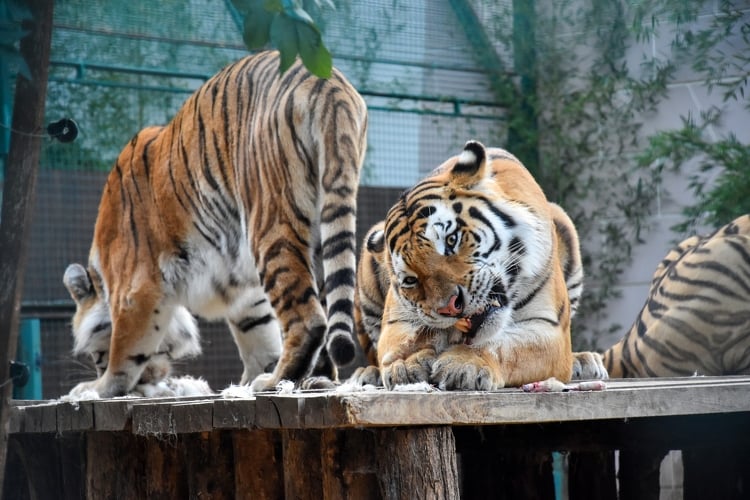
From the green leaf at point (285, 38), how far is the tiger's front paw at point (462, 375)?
3.09 ft

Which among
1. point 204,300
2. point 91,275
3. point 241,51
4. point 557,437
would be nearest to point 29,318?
point 91,275

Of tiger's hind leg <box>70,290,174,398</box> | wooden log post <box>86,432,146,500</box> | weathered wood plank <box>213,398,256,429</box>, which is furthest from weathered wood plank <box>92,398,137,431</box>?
tiger's hind leg <box>70,290,174,398</box>

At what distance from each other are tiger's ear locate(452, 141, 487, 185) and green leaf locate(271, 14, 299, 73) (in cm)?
56

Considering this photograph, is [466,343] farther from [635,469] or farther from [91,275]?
[91,275]

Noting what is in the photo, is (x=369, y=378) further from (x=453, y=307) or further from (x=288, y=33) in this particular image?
(x=288, y=33)

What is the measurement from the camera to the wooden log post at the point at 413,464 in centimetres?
259

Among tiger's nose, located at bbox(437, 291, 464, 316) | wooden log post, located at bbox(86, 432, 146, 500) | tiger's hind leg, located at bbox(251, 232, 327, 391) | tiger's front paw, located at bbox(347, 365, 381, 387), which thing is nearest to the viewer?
tiger's nose, located at bbox(437, 291, 464, 316)

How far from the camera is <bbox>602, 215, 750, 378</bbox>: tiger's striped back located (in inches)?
181

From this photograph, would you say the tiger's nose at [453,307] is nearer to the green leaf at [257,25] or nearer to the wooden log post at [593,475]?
the green leaf at [257,25]

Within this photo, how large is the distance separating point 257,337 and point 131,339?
717 mm

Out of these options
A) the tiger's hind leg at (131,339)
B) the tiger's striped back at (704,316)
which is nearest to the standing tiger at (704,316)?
the tiger's striped back at (704,316)

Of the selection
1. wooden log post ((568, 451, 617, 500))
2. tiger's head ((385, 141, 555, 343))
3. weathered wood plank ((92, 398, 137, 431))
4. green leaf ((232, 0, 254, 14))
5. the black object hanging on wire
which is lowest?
wooden log post ((568, 451, 617, 500))

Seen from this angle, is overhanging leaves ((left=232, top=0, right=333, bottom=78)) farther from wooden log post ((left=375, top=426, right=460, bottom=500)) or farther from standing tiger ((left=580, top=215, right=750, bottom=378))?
standing tiger ((left=580, top=215, right=750, bottom=378))

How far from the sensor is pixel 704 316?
4.62m
